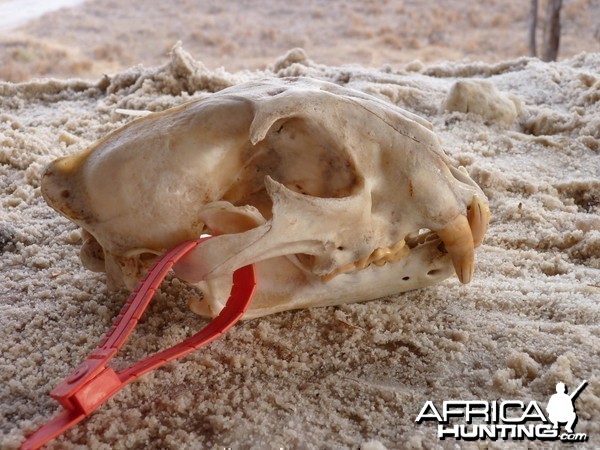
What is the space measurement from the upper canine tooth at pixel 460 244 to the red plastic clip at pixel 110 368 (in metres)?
0.40

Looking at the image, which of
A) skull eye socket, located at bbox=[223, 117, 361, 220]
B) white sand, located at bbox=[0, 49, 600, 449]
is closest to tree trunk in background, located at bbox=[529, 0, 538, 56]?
white sand, located at bbox=[0, 49, 600, 449]

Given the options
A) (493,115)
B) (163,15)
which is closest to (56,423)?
(493,115)

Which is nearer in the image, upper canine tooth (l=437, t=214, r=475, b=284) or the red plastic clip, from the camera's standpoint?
the red plastic clip

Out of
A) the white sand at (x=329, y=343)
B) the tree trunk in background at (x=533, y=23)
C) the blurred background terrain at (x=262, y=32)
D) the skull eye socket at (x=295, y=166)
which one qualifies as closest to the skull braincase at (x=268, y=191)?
the skull eye socket at (x=295, y=166)

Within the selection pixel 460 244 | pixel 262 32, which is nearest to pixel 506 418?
pixel 460 244

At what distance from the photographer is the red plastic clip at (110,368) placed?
Answer: 3.05 ft

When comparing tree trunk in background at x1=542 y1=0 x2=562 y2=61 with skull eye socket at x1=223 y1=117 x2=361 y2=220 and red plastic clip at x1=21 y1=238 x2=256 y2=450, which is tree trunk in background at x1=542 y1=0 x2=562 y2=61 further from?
red plastic clip at x1=21 y1=238 x2=256 y2=450

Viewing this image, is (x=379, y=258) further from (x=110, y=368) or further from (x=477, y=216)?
(x=110, y=368)

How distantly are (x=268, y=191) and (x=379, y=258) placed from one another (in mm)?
276

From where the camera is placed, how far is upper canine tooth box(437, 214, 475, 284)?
1.25m

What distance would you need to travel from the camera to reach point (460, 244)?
1.27 meters

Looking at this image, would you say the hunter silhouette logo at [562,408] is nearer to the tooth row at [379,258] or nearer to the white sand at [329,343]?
the white sand at [329,343]

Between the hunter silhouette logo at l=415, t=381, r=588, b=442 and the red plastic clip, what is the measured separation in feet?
1.24

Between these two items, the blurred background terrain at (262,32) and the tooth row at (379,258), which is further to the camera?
the blurred background terrain at (262,32)
